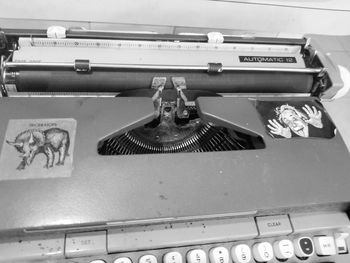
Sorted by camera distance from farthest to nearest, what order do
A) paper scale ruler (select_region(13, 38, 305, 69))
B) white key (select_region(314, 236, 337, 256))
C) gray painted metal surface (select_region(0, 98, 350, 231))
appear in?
paper scale ruler (select_region(13, 38, 305, 69)), white key (select_region(314, 236, 337, 256)), gray painted metal surface (select_region(0, 98, 350, 231))

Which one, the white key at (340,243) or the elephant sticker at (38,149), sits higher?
the elephant sticker at (38,149)

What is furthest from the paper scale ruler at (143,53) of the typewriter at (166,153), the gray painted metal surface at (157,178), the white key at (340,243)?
the white key at (340,243)

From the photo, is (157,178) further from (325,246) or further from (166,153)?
(325,246)

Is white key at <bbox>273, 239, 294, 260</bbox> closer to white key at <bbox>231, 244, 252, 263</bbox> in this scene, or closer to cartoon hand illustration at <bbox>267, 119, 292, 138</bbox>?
white key at <bbox>231, 244, 252, 263</bbox>

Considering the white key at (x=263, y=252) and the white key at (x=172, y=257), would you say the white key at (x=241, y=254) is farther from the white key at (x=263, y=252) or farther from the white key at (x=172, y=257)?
the white key at (x=172, y=257)

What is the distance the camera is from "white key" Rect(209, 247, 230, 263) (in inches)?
32.1

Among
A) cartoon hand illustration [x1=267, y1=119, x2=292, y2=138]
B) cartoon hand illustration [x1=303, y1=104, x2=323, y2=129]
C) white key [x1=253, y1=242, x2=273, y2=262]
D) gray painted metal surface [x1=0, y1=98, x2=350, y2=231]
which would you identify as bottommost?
white key [x1=253, y1=242, x2=273, y2=262]

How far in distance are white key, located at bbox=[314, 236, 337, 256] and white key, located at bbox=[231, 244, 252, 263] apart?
0.20 metres

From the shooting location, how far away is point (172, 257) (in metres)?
0.80

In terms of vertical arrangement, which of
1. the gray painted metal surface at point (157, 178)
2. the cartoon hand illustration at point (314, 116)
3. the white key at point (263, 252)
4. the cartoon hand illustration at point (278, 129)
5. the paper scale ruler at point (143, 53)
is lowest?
the white key at point (263, 252)

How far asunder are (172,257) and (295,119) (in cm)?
55

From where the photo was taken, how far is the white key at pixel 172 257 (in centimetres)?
79

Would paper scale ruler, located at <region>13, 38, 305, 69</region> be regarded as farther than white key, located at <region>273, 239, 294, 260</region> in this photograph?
Yes

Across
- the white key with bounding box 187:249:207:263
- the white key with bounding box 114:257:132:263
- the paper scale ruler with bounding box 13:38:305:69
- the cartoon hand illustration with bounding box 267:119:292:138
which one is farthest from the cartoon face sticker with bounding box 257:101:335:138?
the white key with bounding box 114:257:132:263
